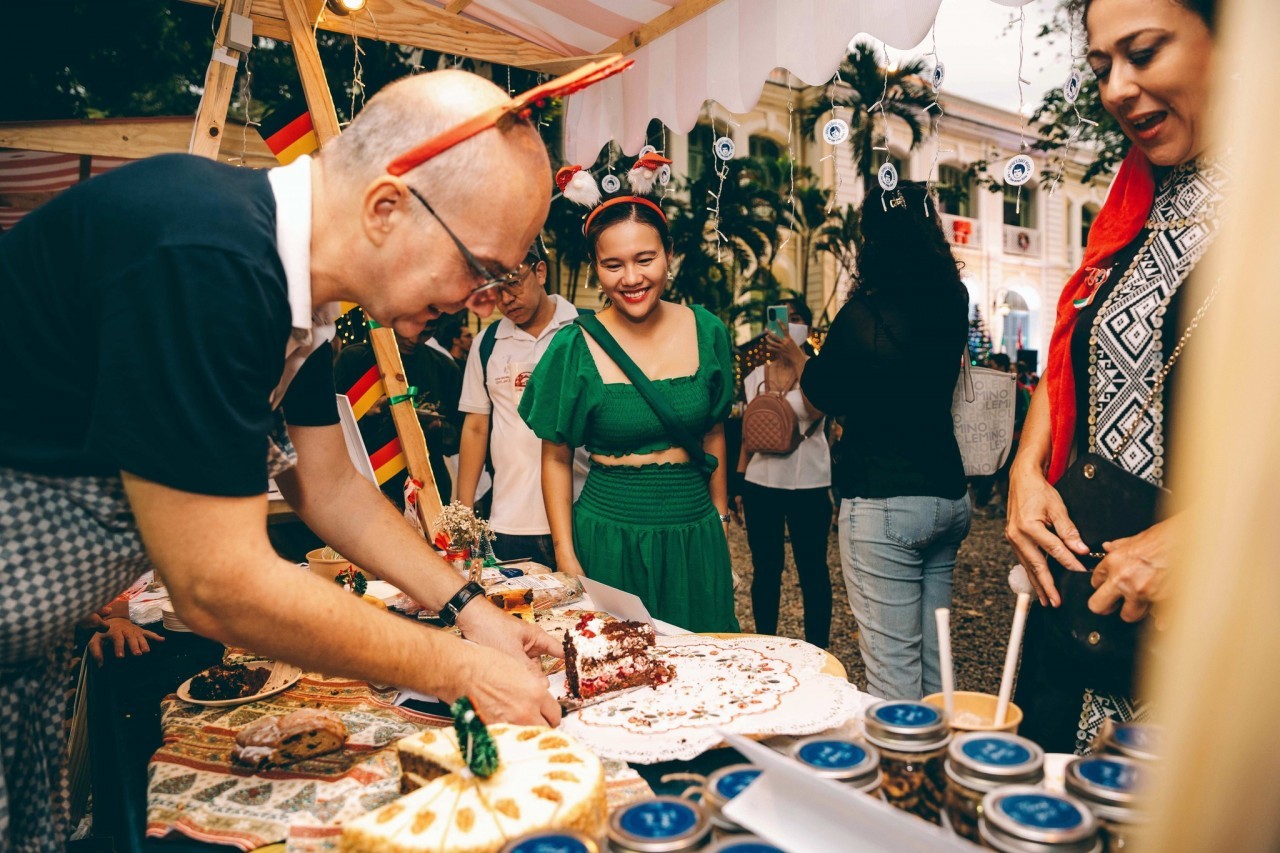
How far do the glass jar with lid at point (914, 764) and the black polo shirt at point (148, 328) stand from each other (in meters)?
0.90

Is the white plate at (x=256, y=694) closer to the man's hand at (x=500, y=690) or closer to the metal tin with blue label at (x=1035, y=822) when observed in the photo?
the man's hand at (x=500, y=690)

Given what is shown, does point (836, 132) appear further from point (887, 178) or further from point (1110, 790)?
point (1110, 790)

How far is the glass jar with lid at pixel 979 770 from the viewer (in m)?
0.83

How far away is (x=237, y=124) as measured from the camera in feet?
18.0

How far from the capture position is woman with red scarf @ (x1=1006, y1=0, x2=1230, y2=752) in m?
1.33

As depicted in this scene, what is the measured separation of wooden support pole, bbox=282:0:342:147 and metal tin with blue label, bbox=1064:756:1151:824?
3143 mm

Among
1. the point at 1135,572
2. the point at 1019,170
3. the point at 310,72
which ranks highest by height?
the point at 310,72

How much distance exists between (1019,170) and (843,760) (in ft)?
8.13

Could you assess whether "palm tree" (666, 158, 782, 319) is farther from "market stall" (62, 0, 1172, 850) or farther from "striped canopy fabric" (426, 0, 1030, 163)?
"market stall" (62, 0, 1172, 850)

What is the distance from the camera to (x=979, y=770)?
32.9 inches

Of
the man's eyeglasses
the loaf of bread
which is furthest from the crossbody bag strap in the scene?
the loaf of bread

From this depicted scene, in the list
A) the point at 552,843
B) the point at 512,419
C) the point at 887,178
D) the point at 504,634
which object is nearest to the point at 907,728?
the point at 552,843

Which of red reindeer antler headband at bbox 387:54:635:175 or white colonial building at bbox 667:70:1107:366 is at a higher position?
white colonial building at bbox 667:70:1107:366

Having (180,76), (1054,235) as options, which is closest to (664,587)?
(180,76)
